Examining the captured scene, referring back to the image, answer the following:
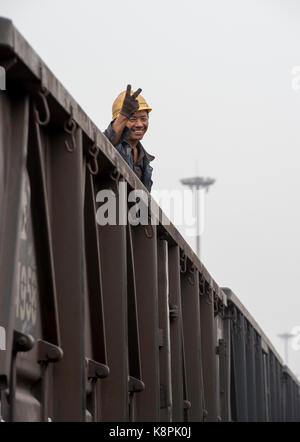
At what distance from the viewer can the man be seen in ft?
25.1

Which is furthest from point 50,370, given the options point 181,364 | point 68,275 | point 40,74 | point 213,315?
point 213,315

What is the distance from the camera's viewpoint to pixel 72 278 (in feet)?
17.1

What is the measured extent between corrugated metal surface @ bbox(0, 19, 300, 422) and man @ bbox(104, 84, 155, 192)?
68 cm

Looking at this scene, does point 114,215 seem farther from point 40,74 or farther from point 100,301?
point 40,74

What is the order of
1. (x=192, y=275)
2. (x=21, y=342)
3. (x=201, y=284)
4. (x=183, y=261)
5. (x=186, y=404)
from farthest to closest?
(x=201, y=284) < (x=192, y=275) < (x=183, y=261) < (x=186, y=404) < (x=21, y=342)

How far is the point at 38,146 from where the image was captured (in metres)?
4.79

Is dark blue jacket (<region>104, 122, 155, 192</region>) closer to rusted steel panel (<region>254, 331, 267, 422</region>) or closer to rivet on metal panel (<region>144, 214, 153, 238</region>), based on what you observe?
rivet on metal panel (<region>144, 214, 153, 238</region>)

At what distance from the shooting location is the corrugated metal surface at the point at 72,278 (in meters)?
4.40

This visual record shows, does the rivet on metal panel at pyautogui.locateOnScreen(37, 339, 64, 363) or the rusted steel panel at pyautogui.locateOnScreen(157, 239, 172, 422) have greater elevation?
the rusted steel panel at pyautogui.locateOnScreen(157, 239, 172, 422)

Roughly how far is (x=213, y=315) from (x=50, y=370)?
17.7 feet

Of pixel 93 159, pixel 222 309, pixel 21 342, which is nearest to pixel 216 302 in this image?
pixel 222 309

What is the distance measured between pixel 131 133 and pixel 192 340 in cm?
197

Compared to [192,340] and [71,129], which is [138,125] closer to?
[192,340]

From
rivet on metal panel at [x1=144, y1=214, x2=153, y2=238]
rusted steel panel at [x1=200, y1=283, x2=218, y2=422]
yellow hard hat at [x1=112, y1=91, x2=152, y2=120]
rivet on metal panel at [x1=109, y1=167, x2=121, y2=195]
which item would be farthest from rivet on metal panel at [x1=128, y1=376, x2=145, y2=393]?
rusted steel panel at [x1=200, y1=283, x2=218, y2=422]
